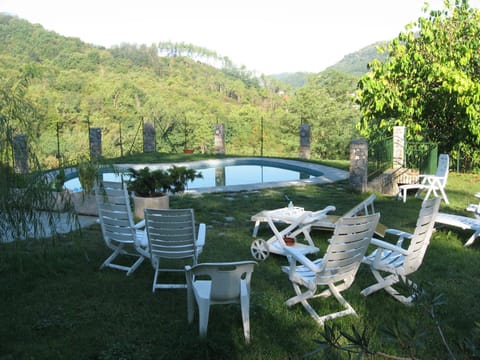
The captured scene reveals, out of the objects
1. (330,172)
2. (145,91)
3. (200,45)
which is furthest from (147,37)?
(330,172)

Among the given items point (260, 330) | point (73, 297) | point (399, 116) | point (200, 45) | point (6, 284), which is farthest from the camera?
point (200, 45)

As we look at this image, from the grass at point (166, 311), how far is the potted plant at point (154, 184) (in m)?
1.30

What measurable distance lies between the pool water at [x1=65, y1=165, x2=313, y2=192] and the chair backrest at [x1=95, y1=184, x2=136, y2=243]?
29.4 feet

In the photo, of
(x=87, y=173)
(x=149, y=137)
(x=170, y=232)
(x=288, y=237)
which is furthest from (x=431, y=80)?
(x=149, y=137)

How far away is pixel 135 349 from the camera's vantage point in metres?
3.15

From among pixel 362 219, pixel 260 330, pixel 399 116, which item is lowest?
pixel 260 330

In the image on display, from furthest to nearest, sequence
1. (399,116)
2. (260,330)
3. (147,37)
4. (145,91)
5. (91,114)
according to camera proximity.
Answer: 1. (147,37)
2. (145,91)
3. (91,114)
4. (399,116)
5. (260,330)

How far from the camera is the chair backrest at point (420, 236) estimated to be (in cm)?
389

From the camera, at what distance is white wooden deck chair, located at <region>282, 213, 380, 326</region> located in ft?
11.5

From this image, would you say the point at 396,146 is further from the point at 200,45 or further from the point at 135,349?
the point at 200,45

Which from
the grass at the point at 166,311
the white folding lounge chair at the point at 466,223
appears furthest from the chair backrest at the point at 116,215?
the white folding lounge chair at the point at 466,223

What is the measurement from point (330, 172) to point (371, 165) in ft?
8.07

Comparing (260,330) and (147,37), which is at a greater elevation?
(147,37)

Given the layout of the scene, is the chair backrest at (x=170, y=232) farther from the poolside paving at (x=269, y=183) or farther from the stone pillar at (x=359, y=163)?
the stone pillar at (x=359, y=163)
